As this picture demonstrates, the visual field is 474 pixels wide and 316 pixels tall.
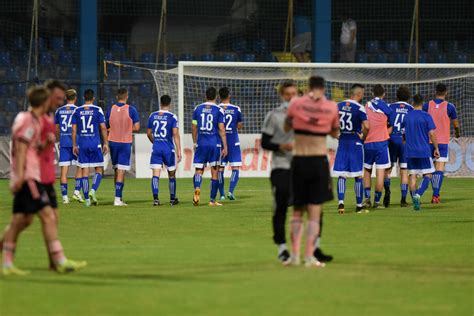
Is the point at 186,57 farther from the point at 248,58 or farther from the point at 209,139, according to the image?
the point at 209,139

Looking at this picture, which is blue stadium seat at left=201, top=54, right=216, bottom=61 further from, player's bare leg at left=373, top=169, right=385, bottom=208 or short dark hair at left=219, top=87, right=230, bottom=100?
player's bare leg at left=373, top=169, right=385, bottom=208

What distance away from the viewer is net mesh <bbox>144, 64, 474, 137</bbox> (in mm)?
31266

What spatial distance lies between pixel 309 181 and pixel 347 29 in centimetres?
2510

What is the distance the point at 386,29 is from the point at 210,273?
28641mm

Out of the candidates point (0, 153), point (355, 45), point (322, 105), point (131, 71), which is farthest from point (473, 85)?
point (322, 105)

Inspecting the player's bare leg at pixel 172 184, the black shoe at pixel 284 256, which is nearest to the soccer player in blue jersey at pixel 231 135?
the player's bare leg at pixel 172 184

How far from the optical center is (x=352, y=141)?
1927 centimetres

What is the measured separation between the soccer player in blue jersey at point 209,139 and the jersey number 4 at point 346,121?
337cm

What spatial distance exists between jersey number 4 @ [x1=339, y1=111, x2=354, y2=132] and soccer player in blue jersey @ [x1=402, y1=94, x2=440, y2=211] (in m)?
2.10

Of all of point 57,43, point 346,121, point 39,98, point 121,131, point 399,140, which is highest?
point 57,43

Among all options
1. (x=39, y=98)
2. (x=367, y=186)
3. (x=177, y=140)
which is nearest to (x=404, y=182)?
(x=367, y=186)

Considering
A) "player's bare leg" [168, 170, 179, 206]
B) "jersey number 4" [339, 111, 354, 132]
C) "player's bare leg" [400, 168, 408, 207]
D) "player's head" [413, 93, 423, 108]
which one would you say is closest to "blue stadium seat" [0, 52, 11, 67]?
"player's bare leg" [168, 170, 179, 206]

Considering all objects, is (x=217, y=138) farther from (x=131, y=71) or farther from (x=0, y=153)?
(x=131, y=71)

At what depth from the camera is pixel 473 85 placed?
32.3 m
